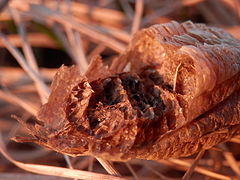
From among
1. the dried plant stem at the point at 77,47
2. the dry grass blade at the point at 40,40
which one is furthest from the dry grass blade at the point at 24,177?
the dry grass blade at the point at 40,40

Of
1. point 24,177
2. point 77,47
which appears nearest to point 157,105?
point 24,177

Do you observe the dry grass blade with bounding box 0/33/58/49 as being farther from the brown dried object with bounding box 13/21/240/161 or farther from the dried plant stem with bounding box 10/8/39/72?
the brown dried object with bounding box 13/21/240/161

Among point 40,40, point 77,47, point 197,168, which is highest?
point 40,40

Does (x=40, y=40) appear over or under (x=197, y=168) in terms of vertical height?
over

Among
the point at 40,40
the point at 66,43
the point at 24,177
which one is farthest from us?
the point at 40,40

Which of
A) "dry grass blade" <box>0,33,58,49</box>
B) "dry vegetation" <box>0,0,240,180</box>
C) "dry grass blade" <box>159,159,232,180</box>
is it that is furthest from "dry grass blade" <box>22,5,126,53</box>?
"dry grass blade" <box>159,159,232,180</box>

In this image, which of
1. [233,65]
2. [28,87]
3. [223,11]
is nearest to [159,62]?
[233,65]

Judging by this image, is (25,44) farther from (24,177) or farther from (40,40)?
(24,177)

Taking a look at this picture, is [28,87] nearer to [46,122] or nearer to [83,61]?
[83,61]
